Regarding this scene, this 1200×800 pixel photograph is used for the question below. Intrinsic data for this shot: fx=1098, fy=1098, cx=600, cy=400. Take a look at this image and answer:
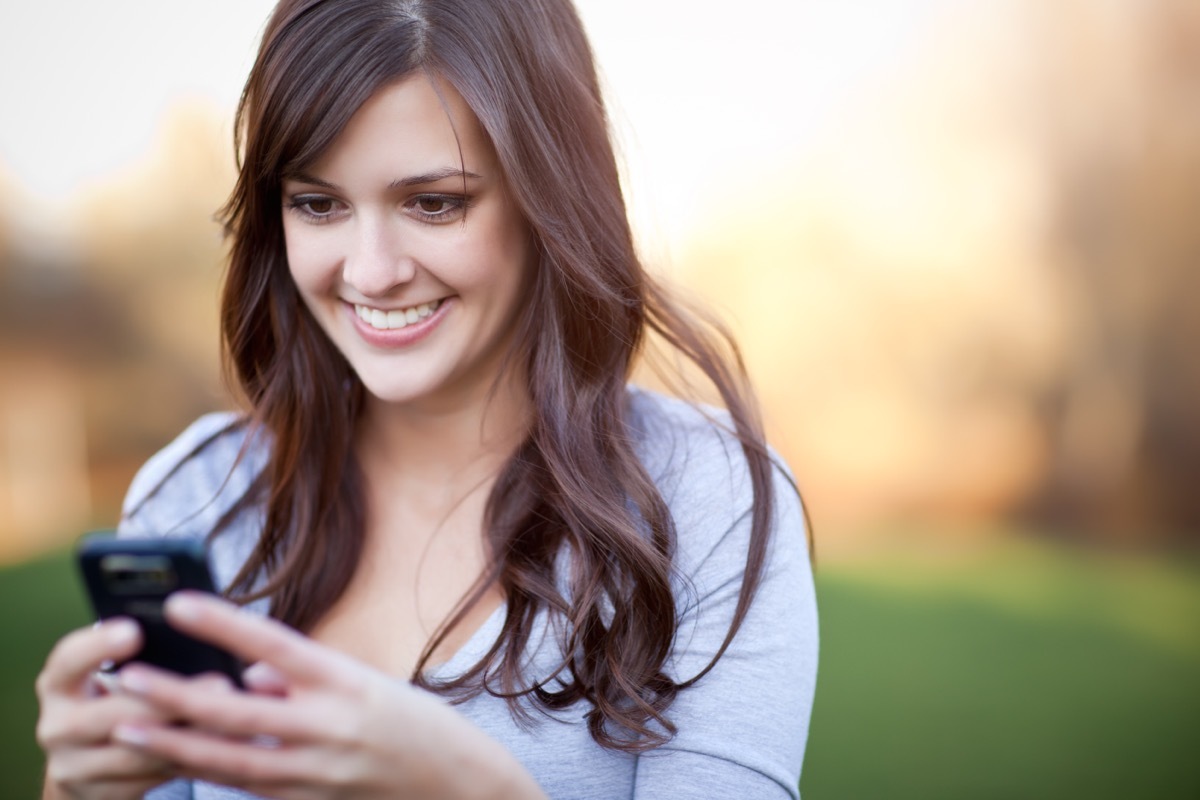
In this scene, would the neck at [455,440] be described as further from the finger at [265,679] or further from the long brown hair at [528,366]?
the finger at [265,679]

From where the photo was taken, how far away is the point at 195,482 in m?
1.60

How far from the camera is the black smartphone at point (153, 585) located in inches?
34.7

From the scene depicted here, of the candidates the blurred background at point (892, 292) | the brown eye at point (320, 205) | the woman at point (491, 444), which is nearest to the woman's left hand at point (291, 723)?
the woman at point (491, 444)

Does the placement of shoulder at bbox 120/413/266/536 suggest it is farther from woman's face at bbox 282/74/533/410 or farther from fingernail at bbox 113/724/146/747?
fingernail at bbox 113/724/146/747

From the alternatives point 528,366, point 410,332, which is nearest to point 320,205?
point 410,332

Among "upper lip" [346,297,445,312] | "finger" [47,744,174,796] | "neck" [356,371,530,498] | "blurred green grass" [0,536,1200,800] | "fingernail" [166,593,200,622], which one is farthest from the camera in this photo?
"blurred green grass" [0,536,1200,800]

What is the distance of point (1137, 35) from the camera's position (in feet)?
13.8

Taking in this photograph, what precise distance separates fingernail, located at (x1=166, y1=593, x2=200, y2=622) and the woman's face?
564mm

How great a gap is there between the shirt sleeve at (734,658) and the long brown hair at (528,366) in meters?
0.02

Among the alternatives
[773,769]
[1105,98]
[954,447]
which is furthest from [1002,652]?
[773,769]

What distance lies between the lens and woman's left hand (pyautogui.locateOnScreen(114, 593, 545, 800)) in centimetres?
83

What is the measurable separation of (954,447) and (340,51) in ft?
12.1

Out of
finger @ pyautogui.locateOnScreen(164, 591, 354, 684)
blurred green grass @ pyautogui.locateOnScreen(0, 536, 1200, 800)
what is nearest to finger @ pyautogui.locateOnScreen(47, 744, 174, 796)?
finger @ pyautogui.locateOnScreen(164, 591, 354, 684)

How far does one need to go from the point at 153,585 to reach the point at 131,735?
0.40ft
